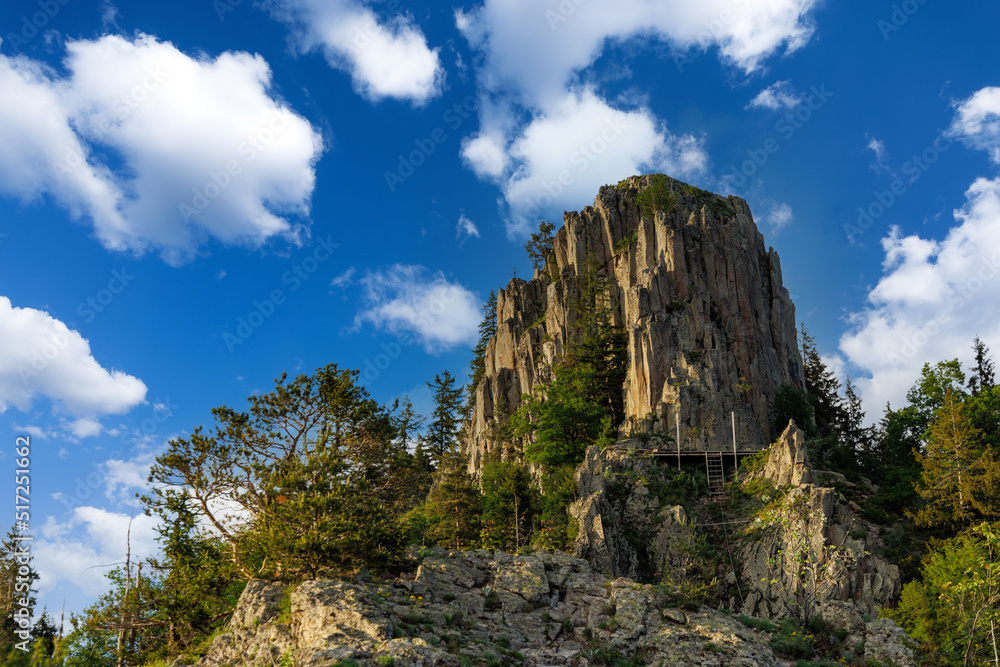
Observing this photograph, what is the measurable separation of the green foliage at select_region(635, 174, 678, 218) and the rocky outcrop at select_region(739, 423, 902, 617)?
39.0m

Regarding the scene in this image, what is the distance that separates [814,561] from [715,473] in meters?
17.3

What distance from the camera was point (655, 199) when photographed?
259 ft

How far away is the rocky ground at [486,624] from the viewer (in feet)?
72.1

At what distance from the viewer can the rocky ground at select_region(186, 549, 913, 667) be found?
2197cm

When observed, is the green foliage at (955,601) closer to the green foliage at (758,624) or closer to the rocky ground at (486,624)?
the rocky ground at (486,624)

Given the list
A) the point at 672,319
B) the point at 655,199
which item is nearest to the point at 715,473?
the point at 672,319

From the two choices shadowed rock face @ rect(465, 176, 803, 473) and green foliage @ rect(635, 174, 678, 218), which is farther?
green foliage @ rect(635, 174, 678, 218)

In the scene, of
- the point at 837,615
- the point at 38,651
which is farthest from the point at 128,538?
the point at 837,615

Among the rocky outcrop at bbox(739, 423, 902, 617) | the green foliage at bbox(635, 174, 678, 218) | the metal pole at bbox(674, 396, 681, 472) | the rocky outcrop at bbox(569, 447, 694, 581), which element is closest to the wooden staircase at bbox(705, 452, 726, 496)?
the metal pole at bbox(674, 396, 681, 472)

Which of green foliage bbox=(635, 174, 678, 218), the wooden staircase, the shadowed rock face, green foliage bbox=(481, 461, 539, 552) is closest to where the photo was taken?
green foliage bbox=(481, 461, 539, 552)

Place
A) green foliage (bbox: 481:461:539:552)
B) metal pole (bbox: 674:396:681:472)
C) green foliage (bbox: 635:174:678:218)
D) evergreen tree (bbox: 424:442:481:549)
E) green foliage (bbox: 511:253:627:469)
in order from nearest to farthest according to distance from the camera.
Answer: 1. evergreen tree (bbox: 424:442:481:549)
2. green foliage (bbox: 481:461:539:552)
3. metal pole (bbox: 674:396:681:472)
4. green foliage (bbox: 511:253:627:469)
5. green foliage (bbox: 635:174:678:218)

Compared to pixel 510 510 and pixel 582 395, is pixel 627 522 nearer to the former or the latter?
pixel 510 510

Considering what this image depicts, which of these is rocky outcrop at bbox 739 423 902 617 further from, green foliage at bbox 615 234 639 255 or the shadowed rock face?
green foliage at bbox 615 234 639 255

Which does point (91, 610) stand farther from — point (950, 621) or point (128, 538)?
point (950, 621)
